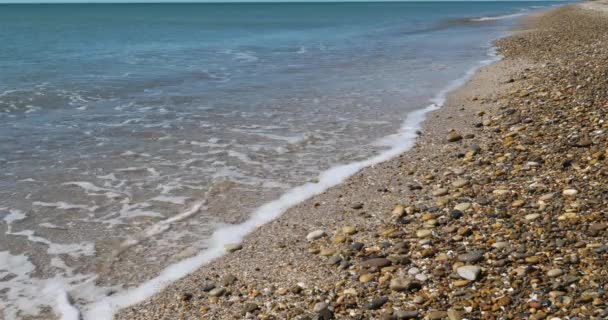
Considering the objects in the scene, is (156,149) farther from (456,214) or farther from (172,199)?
(456,214)

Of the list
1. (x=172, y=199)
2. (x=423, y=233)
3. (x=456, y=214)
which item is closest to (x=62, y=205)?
(x=172, y=199)

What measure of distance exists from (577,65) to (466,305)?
1184 centimetres

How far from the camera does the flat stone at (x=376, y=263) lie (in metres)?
5.04

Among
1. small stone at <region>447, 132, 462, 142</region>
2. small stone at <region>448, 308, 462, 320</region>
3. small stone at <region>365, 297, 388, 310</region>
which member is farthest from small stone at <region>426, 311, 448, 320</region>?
small stone at <region>447, 132, 462, 142</region>

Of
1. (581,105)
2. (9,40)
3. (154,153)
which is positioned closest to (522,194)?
(581,105)

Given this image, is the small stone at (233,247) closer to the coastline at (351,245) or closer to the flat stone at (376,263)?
the coastline at (351,245)

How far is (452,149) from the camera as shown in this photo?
8906 millimetres

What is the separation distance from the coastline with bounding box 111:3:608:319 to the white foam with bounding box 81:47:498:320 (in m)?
0.14

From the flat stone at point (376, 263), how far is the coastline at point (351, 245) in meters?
0.07

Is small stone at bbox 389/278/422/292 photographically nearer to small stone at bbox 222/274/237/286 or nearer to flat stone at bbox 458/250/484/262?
flat stone at bbox 458/250/484/262

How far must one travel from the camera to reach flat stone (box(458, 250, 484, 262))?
473 cm

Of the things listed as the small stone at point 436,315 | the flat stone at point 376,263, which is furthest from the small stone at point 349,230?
the small stone at point 436,315

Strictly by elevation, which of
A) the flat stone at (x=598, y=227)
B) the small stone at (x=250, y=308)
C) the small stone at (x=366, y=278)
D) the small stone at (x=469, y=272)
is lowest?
the small stone at (x=250, y=308)

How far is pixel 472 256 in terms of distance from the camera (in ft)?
15.7
